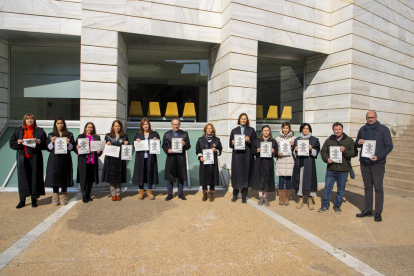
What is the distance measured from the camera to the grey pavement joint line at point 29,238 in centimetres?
386

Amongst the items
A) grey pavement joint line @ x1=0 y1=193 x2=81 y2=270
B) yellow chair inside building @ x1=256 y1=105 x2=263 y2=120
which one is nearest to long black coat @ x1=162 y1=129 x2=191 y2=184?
grey pavement joint line @ x1=0 y1=193 x2=81 y2=270

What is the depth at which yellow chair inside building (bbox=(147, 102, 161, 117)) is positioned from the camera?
1022cm

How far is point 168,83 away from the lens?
34.4ft

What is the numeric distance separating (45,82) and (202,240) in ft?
27.7

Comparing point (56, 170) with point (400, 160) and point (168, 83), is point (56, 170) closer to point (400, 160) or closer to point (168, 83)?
point (168, 83)

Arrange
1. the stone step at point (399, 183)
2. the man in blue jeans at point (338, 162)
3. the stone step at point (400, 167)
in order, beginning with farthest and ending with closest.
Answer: the stone step at point (400, 167) < the stone step at point (399, 183) < the man in blue jeans at point (338, 162)

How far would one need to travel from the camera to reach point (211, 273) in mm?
3525

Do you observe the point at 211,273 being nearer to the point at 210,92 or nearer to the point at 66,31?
the point at 210,92

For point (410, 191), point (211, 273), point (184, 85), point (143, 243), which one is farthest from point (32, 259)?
point (410, 191)

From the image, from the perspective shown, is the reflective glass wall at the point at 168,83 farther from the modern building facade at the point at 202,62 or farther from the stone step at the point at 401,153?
the stone step at the point at 401,153

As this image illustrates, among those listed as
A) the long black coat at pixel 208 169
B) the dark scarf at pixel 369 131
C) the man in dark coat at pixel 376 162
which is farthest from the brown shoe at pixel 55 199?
the dark scarf at pixel 369 131

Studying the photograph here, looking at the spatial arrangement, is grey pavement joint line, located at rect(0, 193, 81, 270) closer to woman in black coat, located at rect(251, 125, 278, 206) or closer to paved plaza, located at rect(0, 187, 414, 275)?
paved plaza, located at rect(0, 187, 414, 275)

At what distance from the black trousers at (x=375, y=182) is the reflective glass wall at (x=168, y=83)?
604cm

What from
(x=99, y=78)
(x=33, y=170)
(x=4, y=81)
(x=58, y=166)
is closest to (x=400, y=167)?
(x=99, y=78)
